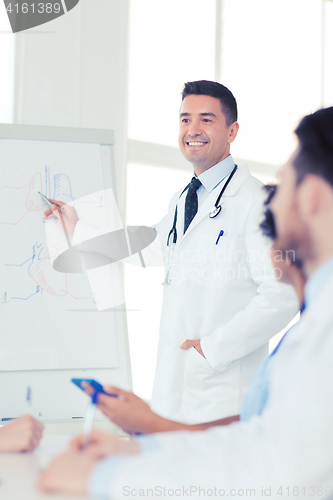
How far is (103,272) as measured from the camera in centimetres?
186

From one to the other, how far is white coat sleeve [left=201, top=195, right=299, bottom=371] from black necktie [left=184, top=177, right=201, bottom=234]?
0.34 m

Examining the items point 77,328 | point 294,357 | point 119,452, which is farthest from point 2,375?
point 294,357

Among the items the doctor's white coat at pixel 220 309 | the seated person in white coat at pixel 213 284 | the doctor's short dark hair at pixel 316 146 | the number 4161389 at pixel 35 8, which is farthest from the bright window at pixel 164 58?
the doctor's short dark hair at pixel 316 146

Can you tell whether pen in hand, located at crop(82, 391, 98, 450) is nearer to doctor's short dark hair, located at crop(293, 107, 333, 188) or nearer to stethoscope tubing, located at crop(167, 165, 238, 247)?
doctor's short dark hair, located at crop(293, 107, 333, 188)

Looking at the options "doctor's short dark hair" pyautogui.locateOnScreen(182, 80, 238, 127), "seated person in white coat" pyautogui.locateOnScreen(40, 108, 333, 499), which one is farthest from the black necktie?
"seated person in white coat" pyautogui.locateOnScreen(40, 108, 333, 499)

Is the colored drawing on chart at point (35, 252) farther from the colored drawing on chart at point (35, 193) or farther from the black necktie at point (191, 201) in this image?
the black necktie at point (191, 201)

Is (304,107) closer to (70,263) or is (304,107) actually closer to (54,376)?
(70,263)

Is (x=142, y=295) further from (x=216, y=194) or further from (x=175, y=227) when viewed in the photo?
(x=216, y=194)

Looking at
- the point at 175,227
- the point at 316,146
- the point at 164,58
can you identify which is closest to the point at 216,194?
the point at 175,227

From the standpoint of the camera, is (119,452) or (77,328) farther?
(77,328)

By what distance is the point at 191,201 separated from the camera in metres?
1.90

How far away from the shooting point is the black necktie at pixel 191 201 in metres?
1.87

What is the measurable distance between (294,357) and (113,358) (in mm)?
1246

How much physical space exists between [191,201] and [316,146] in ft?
3.98
